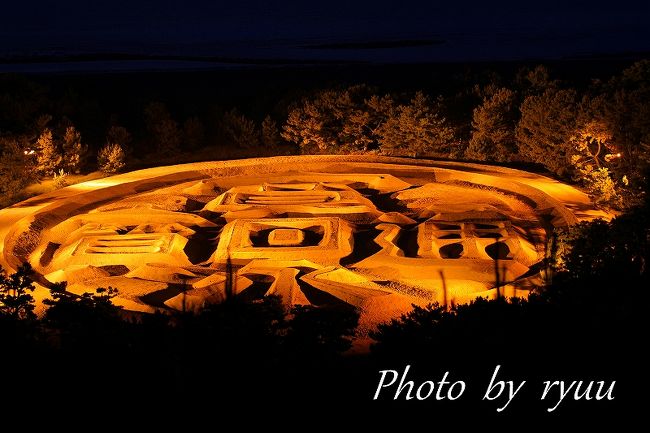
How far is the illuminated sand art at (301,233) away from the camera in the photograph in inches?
476

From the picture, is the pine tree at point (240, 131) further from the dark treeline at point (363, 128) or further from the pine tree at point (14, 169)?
the pine tree at point (14, 169)

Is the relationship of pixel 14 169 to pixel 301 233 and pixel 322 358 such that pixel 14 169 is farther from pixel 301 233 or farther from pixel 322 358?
pixel 322 358

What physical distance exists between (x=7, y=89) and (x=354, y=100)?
1513 centimetres

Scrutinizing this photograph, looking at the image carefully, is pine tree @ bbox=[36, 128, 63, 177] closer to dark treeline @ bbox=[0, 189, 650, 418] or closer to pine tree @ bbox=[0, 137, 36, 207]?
pine tree @ bbox=[0, 137, 36, 207]

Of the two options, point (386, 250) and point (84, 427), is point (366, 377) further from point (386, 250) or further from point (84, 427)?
point (386, 250)

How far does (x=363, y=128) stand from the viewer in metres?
28.4

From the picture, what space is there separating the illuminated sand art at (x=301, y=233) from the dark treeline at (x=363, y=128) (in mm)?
2114

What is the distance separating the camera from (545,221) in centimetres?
1562

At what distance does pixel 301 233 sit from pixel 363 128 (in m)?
14.6

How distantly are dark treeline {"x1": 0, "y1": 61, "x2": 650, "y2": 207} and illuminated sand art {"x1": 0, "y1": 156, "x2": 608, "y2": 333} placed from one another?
2.11 meters

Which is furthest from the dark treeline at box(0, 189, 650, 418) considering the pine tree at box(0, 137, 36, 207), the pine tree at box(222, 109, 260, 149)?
the pine tree at box(222, 109, 260, 149)

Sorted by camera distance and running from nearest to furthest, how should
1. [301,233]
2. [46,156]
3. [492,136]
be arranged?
[301,233] < [46,156] < [492,136]

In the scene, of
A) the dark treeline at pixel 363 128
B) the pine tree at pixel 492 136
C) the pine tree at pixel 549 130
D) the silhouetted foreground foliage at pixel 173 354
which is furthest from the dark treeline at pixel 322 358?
the pine tree at pixel 492 136

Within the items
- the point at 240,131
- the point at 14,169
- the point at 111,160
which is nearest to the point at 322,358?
the point at 14,169
